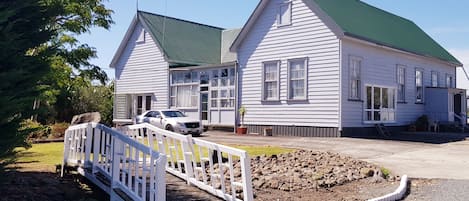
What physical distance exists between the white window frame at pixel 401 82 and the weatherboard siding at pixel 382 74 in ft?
0.65

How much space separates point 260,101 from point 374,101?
583cm

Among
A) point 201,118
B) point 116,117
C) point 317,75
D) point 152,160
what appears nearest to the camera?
point 152,160

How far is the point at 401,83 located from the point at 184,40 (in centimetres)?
1449

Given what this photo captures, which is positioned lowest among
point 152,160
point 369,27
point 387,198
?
point 387,198

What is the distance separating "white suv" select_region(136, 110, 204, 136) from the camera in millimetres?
22844

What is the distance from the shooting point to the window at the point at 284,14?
2311 centimetres

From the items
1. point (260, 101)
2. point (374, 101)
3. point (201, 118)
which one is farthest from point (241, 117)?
point (374, 101)

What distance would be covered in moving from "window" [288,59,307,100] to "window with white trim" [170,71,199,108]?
6.89 meters

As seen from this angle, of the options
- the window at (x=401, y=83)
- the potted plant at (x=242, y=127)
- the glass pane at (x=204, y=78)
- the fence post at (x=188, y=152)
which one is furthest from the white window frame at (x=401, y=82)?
the fence post at (x=188, y=152)

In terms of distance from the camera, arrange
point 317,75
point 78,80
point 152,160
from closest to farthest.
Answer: point 152,160 < point 78,80 < point 317,75

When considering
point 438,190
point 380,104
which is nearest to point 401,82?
point 380,104

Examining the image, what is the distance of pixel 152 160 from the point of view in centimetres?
591

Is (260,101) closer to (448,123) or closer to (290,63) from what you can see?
(290,63)

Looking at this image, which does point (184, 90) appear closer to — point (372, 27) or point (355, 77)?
point (355, 77)
